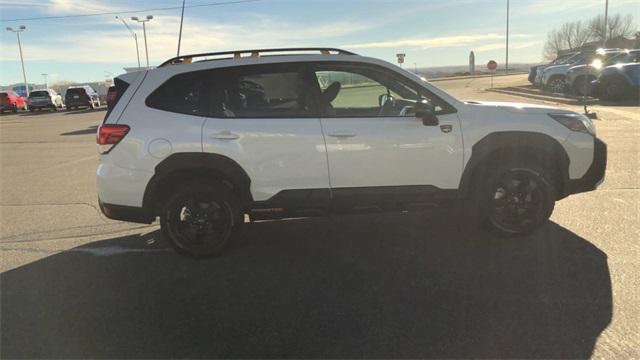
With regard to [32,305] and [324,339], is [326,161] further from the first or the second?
[32,305]

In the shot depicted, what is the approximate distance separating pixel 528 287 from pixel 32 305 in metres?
3.80

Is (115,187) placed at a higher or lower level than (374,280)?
higher

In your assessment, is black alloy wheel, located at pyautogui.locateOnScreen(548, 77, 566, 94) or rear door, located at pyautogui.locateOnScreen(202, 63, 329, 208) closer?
rear door, located at pyautogui.locateOnScreen(202, 63, 329, 208)

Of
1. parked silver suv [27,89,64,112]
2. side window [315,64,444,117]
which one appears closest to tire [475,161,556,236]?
side window [315,64,444,117]

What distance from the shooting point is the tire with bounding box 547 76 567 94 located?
24872 millimetres

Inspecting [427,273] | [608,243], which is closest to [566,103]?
[608,243]

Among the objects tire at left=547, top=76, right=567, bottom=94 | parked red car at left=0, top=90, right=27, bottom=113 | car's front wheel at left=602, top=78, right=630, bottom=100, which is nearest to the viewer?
car's front wheel at left=602, top=78, right=630, bottom=100

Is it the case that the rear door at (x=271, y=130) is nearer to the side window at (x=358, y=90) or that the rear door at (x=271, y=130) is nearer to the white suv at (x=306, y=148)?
the white suv at (x=306, y=148)

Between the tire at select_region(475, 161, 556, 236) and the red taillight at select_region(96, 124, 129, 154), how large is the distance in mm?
3281

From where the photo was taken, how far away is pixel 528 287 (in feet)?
13.4

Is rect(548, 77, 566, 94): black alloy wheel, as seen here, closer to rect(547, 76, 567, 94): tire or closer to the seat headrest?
rect(547, 76, 567, 94): tire

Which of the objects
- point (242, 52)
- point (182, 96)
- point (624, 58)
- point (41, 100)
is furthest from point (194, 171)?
point (41, 100)

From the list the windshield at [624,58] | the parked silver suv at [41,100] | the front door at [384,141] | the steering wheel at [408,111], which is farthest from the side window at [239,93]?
the parked silver suv at [41,100]

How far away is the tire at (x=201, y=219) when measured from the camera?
482 cm
